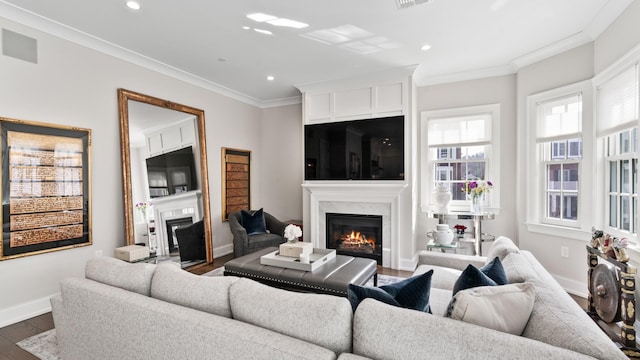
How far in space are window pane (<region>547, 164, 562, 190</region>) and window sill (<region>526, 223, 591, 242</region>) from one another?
0.51 m

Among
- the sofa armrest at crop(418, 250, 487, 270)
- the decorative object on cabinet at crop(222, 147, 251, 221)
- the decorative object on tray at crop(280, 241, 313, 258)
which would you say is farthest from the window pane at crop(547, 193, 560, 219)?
the decorative object on cabinet at crop(222, 147, 251, 221)

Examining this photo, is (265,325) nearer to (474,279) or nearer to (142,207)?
(474,279)

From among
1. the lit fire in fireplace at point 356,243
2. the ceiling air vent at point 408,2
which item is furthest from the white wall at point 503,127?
the ceiling air vent at point 408,2

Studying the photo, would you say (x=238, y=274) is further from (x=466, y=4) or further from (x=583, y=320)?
(x=466, y=4)

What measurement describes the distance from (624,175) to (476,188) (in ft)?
4.63

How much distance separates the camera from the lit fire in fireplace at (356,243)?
4.60 metres

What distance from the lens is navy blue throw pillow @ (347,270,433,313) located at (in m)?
1.33

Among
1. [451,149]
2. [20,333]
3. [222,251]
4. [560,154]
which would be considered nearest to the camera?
[20,333]

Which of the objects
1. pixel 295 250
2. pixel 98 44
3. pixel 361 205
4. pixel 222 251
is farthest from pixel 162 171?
pixel 361 205

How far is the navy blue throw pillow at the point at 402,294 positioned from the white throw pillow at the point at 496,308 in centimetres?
16

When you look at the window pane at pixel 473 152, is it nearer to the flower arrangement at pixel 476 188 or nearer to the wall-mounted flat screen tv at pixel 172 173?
the flower arrangement at pixel 476 188

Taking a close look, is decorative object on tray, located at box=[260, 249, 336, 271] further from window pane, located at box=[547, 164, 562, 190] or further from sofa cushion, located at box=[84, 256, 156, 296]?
window pane, located at box=[547, 164, 562, 190]

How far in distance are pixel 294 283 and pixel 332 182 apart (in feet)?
7.44

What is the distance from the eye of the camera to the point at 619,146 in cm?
288
